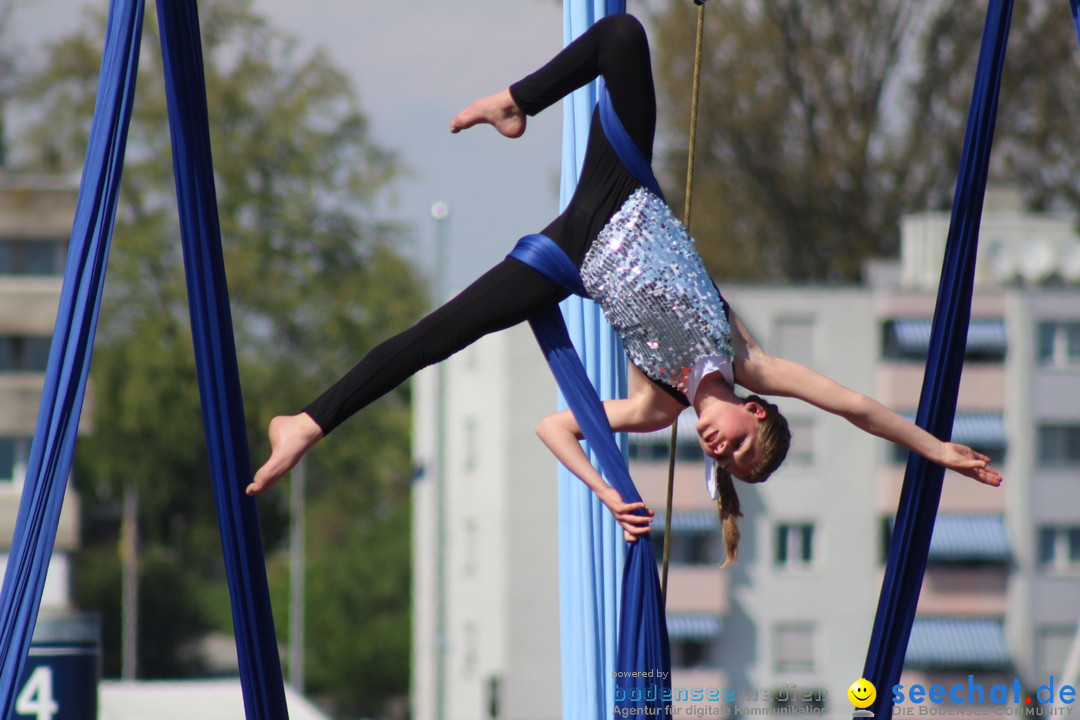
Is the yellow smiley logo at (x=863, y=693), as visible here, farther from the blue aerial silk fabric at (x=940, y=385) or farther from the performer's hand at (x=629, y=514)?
the performer's hand at (x=629, y=514)

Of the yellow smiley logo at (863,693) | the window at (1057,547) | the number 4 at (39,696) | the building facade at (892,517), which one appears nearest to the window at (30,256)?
the building facade at (892,517)

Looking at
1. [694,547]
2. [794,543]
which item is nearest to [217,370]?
[694,547]

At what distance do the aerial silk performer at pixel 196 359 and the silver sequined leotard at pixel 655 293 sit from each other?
0.99 m

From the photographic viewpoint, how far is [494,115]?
395cm

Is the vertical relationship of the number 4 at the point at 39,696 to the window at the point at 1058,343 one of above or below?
below

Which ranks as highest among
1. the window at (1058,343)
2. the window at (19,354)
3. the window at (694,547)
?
the window at (1058,343)

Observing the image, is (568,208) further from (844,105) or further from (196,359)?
(844,105)

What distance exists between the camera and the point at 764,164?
909 inches

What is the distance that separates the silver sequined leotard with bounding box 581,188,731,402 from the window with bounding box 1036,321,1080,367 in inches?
968

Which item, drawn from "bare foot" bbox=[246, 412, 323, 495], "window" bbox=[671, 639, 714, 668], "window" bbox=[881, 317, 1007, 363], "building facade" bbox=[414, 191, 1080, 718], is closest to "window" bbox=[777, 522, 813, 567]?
"building facade" bbox=[414, 191, 1080, 718]

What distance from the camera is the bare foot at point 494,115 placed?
155 inches

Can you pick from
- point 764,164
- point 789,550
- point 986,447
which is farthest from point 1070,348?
point 764,164

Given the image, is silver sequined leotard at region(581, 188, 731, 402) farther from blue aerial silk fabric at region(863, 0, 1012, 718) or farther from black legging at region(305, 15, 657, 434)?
blue aerial silk fabric at region(863, 0, 1012, 718)

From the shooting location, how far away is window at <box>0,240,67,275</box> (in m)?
22.0
